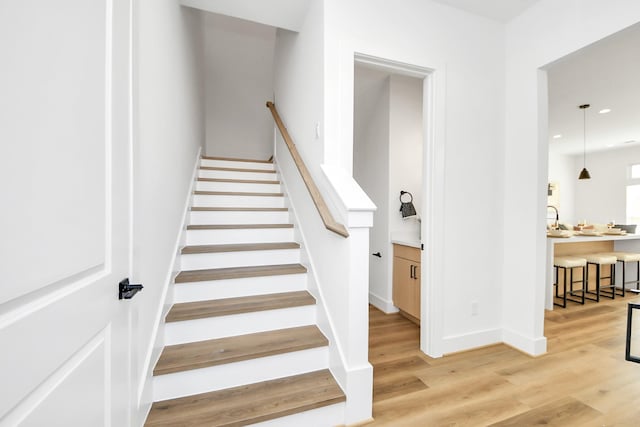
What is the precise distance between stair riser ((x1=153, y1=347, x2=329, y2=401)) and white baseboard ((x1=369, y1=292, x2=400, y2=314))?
64.5 inches

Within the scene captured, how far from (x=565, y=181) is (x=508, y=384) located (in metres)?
8.43

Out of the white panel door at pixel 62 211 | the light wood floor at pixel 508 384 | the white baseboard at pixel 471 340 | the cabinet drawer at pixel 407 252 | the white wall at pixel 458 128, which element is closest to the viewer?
the white panel door at pixel 62 211

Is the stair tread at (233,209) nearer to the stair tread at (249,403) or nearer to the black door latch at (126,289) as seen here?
the stair tread at (249,403)

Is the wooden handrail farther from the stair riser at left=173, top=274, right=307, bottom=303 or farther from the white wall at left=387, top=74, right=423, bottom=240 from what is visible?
the white wall at left=387, top=74, right=423, bottom=240

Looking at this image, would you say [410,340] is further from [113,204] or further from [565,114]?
[565,114]

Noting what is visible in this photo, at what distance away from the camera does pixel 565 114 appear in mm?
4719

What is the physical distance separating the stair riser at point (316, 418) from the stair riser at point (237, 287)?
85 centimetres

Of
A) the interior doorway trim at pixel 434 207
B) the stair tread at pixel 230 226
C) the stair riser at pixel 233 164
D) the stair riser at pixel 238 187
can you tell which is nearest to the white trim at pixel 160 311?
the stair tread at pixel 230 226

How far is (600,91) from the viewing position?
3.71 metres

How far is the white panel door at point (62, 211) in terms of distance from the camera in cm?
51

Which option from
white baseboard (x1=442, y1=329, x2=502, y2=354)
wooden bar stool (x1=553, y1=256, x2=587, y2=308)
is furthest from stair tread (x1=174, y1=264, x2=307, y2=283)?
wooden bar stool (x1=553, y1=256, x2=587, y2=308)

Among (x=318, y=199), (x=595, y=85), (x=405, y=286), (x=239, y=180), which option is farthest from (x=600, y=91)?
(x=239, y=180)

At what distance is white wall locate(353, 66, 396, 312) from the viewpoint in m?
3.25

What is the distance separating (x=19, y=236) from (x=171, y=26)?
1937 mm
